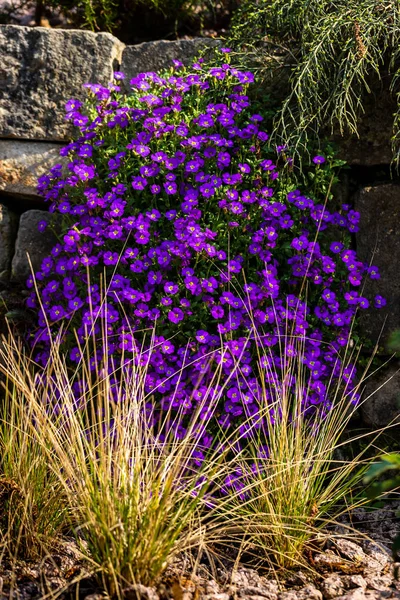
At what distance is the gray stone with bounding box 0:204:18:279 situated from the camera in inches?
149

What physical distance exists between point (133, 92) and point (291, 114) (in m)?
0.90

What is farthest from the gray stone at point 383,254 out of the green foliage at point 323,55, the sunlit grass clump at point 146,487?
the sunlit grass clump at point 146,487

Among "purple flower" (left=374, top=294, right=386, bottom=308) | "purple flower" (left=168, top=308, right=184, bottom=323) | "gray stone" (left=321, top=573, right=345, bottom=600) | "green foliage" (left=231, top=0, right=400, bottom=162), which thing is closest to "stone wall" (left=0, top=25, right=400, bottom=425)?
"green foliage" (left=231, top=0, right=400, bottom=162)

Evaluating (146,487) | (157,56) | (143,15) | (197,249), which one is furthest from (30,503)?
(143,15)

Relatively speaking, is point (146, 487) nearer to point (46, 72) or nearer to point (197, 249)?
point (197, 249)

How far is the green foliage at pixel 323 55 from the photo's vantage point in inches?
128

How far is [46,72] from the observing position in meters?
3.78

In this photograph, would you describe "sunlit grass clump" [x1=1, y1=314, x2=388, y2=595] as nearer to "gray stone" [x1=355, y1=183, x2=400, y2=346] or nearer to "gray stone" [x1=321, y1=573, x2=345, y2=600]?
"gray stone" [x1=321, y1=573, x2=345, y2=600]

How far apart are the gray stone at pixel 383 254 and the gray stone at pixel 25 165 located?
148 centimetres

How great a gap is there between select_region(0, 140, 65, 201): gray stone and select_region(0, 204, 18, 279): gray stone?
0.11 meters

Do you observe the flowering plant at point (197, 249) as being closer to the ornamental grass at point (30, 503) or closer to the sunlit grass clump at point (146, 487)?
the sunlit grass clump at point (146, 487)

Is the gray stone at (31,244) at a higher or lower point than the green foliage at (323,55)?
lower

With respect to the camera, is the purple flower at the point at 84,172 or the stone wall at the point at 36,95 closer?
the purple flower at the point at 84,172

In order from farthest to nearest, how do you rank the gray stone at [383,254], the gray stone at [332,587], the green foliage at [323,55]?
the gray stone at [383,254]
the green foliage at [323,55]
the gray stone at [332,587]
